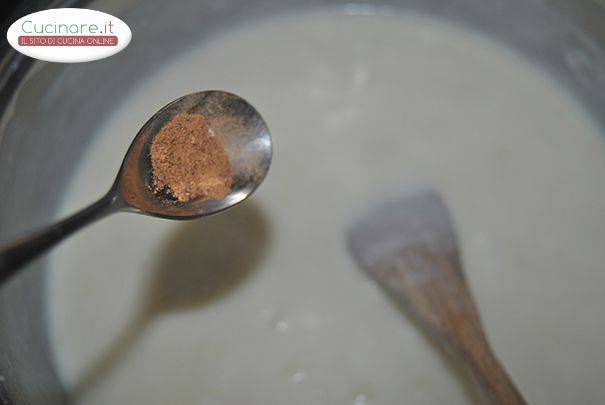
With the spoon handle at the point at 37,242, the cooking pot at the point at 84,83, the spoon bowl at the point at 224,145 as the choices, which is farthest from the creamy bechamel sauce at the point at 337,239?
the spoon handle at the point at 37,242

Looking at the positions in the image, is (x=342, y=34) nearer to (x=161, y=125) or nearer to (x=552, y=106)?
(x=552, y=106)

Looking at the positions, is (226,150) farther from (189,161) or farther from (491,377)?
(491,377)

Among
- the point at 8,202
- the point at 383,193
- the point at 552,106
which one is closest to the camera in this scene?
the point at 8,202

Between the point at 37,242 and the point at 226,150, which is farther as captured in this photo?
the point at 226,150

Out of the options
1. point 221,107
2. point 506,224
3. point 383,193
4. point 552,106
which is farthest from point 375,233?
point 552,106

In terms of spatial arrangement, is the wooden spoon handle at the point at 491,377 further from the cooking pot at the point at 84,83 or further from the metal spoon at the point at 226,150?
the cooking pot at the point at 84,83

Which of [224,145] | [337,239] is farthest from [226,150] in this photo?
[337,239]
